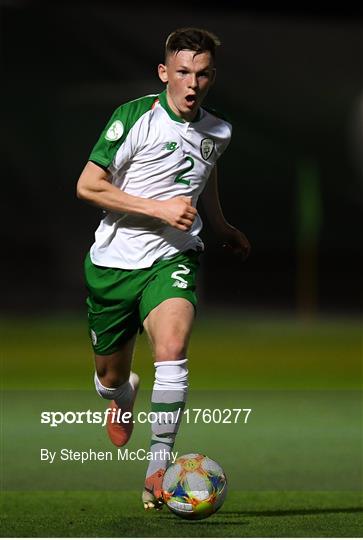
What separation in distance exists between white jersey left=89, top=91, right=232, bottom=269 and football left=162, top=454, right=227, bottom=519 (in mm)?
972

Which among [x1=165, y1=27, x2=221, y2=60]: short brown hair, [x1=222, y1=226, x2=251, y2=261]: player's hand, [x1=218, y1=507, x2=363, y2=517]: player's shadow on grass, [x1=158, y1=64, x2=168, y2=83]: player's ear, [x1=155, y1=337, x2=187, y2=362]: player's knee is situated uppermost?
[x1=165, y1=27, x2=221, y2=60]: short brown hair

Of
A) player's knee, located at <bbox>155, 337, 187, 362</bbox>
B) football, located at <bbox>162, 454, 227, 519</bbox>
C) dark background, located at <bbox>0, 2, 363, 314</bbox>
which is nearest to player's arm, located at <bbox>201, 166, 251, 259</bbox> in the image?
player's knee, located at <bbox>155, 337, 187, 362</bbox>

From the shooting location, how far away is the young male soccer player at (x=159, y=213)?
602 cm

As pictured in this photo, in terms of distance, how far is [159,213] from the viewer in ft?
19.4

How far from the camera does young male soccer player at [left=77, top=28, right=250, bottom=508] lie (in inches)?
237

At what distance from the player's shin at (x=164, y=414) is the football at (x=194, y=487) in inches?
8.4

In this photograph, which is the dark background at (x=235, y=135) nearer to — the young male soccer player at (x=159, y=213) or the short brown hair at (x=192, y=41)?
the young male soccer player at (x=159, y=213)

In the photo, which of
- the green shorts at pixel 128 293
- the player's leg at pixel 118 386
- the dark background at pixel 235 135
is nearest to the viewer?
the green shorts at pixel 128 293

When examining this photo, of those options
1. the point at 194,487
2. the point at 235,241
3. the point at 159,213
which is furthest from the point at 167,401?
the point at 235,241

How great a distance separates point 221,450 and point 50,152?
629 inches

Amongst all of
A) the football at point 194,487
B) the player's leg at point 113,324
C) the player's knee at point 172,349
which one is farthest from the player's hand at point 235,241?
the football at point 194,487

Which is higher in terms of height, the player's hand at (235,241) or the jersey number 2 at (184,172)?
the jersey number 2 at (184,172)

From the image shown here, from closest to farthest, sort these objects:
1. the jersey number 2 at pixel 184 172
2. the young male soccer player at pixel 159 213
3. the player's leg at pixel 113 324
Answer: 1. the young male soccer player at pixel 159 213
2. the jersey number 2 at pixel 184 172
3. the player's leg at pixel 113 324

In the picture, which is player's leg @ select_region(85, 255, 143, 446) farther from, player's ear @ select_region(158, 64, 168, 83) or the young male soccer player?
player's ear @ select_region(158, 64, 168, 83)
